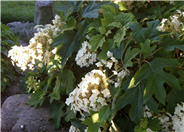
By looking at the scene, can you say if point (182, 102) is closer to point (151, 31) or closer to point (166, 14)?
point (151, 31)

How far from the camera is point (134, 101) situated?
177 centimetres

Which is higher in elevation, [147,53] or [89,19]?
[89,19]

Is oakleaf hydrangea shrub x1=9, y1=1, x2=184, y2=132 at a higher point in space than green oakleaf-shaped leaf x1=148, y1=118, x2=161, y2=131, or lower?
higher

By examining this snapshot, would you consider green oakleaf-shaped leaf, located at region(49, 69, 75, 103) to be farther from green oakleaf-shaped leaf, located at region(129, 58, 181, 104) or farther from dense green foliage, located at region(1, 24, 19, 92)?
dense green foliage, located at region(1, 24, 19, 92)

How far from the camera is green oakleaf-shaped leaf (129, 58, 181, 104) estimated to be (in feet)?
5.36

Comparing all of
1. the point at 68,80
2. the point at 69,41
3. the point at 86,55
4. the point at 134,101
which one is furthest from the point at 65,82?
the point at 134,101

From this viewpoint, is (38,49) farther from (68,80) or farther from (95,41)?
(95,41)

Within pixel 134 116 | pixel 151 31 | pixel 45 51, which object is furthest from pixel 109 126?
pixel 45 51

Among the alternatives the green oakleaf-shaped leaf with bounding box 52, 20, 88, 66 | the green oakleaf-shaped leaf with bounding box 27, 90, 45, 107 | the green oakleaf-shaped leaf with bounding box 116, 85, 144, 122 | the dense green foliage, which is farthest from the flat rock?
the green oakleaf-shaped leaf with bounding box 116, 85, 144, 122

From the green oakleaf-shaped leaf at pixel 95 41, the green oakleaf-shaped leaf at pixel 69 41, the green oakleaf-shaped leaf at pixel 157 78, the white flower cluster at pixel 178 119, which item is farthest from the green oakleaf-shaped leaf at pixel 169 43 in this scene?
the green oakleaf-shaped leaf at pixel 69 41

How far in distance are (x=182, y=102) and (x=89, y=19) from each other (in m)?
1.16

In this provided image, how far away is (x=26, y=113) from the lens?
3.24m

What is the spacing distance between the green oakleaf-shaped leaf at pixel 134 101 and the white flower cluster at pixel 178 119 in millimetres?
227

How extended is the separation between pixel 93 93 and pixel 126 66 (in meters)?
0.29
